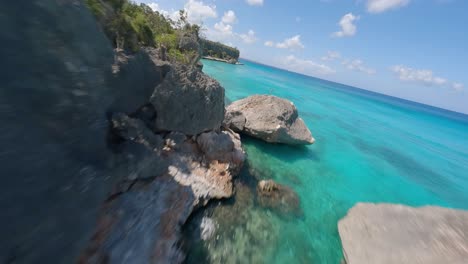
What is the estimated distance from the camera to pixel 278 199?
8.68 meters

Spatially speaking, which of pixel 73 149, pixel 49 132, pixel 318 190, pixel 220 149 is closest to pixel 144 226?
pixel 73 149

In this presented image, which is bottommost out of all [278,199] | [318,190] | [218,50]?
[318,190]

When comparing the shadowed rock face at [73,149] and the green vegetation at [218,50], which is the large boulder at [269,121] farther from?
the green vegetation at [218,50]

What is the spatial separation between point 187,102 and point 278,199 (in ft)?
16.6

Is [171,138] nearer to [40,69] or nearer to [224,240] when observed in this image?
[224,240]

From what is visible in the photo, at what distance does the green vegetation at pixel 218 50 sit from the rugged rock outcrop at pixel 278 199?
70.8 metres

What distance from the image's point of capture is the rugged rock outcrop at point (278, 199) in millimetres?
8227

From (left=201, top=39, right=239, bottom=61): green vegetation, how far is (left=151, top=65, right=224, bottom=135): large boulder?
6918 cm

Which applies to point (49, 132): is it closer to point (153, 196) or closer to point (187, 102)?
point (153, 196)

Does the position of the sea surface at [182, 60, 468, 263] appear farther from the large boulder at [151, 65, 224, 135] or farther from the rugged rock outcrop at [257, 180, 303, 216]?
the large boulder at [151, 65, 224, 135]

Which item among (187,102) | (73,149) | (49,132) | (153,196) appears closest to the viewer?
(49,132)

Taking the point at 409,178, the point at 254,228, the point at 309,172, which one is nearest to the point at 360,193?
the point at 309,172

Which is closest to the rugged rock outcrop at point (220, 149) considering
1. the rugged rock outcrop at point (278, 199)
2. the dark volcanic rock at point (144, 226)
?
the rugged rock outcrop at point (278, 199)

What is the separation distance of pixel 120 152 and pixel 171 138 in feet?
8.35
